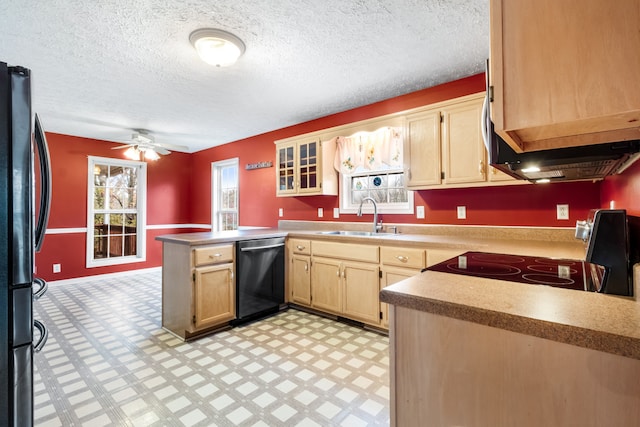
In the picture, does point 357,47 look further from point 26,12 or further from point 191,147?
point 191,147

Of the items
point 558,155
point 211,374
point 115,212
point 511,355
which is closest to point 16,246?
point 211,374

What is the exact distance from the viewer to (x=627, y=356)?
598mm

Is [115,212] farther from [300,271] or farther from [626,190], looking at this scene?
[626,190]

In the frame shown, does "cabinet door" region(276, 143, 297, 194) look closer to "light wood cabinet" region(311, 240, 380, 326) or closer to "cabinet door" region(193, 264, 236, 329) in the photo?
"light wood cabinet" region(311, 240, 380, 326)

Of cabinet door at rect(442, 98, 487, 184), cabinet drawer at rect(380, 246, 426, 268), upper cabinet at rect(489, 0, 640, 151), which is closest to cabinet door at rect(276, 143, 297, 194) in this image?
cabinet drawer at rect(380, 246, 426, 268)

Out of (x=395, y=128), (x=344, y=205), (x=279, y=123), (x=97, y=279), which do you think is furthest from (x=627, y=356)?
(x=97, y=279)

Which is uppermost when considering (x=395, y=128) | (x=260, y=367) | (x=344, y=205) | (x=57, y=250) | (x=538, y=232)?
(x=395, y=128)

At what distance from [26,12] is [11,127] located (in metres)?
1.48

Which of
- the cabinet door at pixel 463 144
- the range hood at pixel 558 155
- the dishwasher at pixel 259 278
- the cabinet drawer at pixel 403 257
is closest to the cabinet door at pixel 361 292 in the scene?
the cabinet drawer at pixel 403 257

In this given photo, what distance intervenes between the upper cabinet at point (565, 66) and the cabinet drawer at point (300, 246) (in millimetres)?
2543

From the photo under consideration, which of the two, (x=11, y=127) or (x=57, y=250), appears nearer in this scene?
(x=11, y=127)

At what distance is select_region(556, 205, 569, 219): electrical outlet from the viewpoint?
234 cm

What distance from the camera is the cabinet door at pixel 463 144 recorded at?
8.00 feet

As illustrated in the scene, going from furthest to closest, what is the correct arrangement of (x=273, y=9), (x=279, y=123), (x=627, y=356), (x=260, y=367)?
(x=279, y=123) → (x=260, y=367) → (x=273, y=9) → (x=627, y=356)
